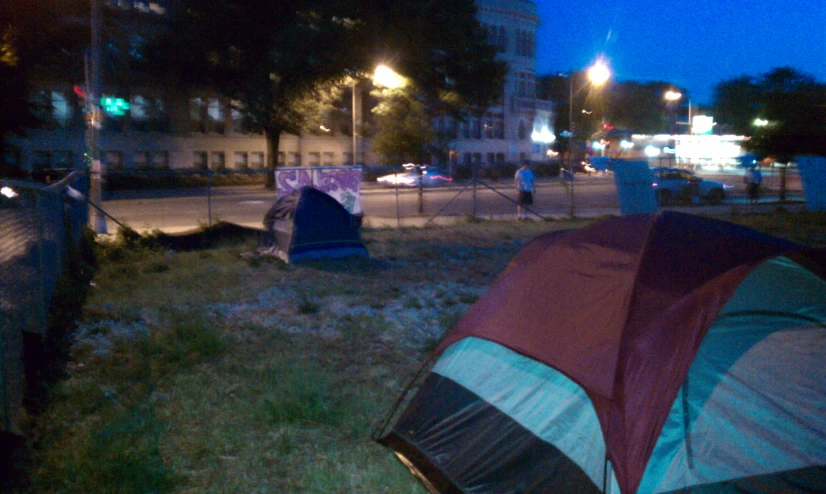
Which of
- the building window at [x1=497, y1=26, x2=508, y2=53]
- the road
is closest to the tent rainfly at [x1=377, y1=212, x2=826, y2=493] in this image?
the road

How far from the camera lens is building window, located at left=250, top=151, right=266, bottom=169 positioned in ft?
168

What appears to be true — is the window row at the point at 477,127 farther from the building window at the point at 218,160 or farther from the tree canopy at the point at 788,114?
the tree canopy at the point at 788,114

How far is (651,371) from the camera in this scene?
410 cm

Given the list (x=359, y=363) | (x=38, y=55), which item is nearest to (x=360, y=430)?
(x=359, y=363)

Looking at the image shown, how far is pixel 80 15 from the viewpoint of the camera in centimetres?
2466

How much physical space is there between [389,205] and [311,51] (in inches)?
369

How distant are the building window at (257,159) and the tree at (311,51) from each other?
434 inches

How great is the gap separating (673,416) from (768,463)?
1.93ft

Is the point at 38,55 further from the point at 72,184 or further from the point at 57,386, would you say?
the point at 57,386

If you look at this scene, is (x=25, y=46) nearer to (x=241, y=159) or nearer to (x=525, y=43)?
(x=241, y=159)

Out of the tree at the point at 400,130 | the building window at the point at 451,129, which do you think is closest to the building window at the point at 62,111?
the tree at the point at 400,130

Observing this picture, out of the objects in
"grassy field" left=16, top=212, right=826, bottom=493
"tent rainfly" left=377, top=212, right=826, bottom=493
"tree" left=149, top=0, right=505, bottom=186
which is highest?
"tree" left=149, top=0, right=505, bottom=186

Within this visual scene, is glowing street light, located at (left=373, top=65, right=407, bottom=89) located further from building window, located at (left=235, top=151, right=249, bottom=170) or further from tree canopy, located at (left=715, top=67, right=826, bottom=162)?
tree canopy, located at (left=715, top=67, right=826, bottom=162)

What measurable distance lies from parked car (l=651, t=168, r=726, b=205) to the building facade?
42.1 ft
